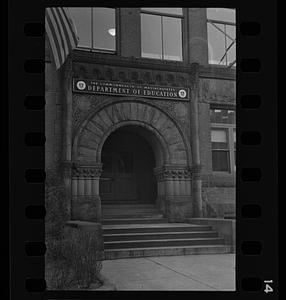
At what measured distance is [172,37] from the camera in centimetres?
1053

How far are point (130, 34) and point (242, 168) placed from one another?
10.7 metres

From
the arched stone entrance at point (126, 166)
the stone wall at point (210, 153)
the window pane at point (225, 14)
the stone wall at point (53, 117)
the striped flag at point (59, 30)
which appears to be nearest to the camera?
the striped flag at point (59, 30)

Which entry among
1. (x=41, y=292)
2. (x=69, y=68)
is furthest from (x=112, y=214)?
(x=41, y=292)

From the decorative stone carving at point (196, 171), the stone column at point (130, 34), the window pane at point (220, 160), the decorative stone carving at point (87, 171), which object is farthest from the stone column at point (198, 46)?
the decorative stone carving at point (87, 171)

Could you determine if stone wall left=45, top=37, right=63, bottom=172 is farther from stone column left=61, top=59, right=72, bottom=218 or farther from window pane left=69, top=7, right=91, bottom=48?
window pane left=69, top=7, right=91, bottom=48

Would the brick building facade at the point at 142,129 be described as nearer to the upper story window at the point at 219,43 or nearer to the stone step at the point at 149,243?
the upper story window at the point at 219,43

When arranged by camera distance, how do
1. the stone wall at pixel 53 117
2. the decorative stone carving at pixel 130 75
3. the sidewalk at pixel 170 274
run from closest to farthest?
the sidewalk at pixel 170 274 → the stone wall at pixel 53 117 → the decorative stone carving at pixel 130 75

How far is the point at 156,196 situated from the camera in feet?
38.0

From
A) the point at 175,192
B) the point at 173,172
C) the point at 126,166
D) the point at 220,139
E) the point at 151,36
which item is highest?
the point at 151,36

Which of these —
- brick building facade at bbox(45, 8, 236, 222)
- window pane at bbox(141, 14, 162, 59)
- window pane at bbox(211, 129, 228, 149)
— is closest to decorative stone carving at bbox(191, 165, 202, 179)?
brick building facade at bbox(45, 8, 236, 222)

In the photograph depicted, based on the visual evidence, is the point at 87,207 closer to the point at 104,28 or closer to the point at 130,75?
the point at 130,75

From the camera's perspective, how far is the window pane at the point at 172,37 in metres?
10.3

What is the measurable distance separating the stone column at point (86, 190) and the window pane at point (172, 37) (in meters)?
4.11

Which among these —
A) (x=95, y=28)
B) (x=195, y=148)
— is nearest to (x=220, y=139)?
(x=195, y=148)
